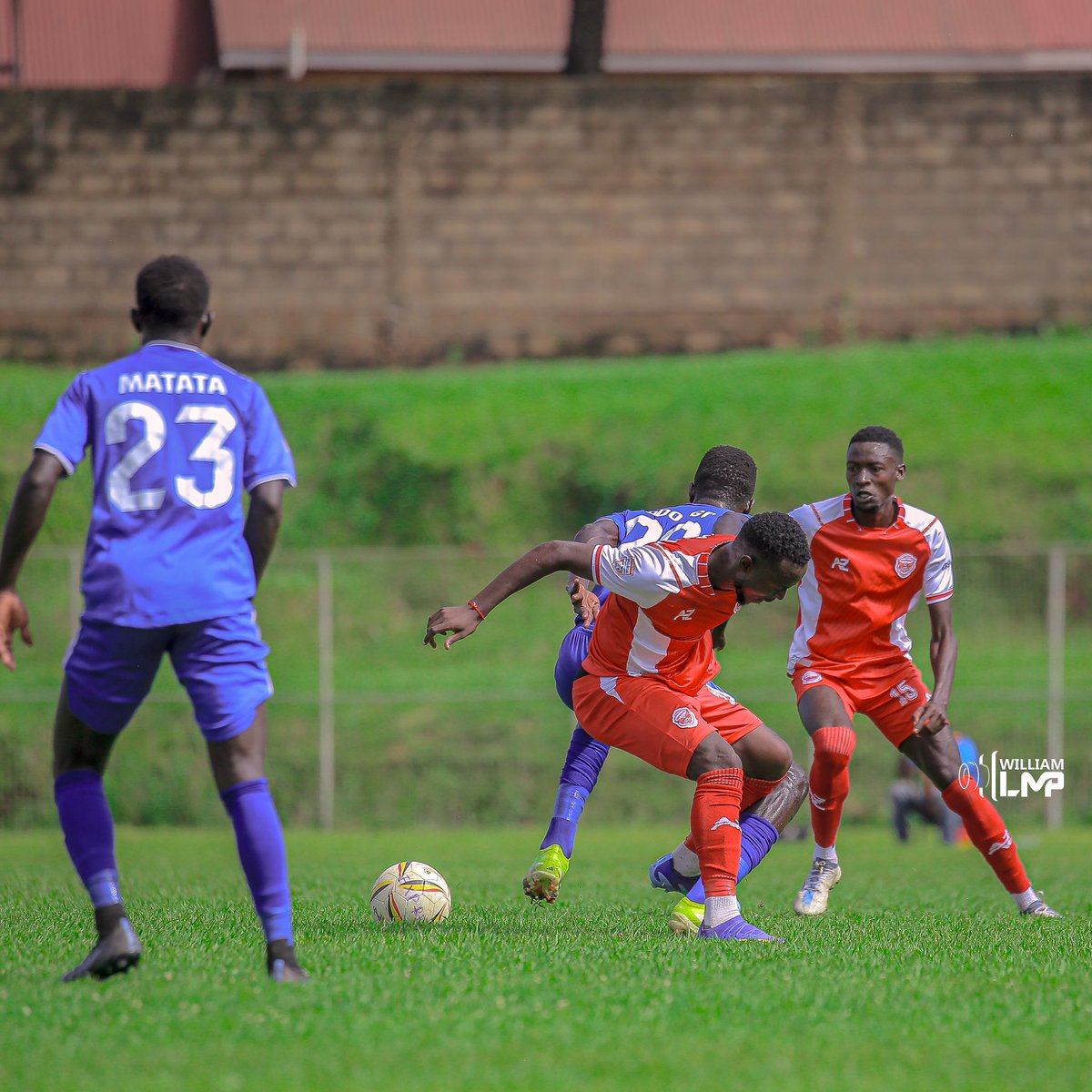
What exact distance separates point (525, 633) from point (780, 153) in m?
8.65

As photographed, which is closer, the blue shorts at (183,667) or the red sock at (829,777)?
the blue shorts at (183,667)

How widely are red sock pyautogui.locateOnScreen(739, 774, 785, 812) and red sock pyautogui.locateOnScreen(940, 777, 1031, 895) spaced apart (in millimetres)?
956

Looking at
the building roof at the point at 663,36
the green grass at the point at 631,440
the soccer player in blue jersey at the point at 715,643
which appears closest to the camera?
the soccer player in blue jersey at the point at 715,643

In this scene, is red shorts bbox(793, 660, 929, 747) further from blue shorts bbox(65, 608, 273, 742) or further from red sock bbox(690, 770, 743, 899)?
blue shorts bbox(65, 608, 273, 742)

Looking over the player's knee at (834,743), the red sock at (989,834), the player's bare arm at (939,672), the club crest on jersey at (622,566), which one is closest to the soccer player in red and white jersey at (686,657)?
the club crest on jersey at (622,566)

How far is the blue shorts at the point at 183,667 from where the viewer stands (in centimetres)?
482

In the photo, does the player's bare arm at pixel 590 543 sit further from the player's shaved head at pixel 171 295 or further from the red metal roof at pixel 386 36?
the red metal roof at pixel 386 36

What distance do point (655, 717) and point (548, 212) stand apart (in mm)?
15692

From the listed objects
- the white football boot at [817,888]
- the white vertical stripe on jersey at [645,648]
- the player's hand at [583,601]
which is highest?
the player's hand at [583,601]

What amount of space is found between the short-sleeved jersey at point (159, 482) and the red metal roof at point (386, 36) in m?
22.2

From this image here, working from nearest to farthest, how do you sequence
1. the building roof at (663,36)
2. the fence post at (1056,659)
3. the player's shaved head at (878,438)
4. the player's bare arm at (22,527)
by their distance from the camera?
the player's bare arm at (22,527) → the player's shaved head at (878,438) → the fence post at (1056,659) → the building roof at (663,36)

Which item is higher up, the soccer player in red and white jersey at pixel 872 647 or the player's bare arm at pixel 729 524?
the player's bare arm at pixel 729 524

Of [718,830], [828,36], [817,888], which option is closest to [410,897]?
[718,830]

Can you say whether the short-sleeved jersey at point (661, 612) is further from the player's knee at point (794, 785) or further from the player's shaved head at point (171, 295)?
the player's shaved head at point (171, 295)
